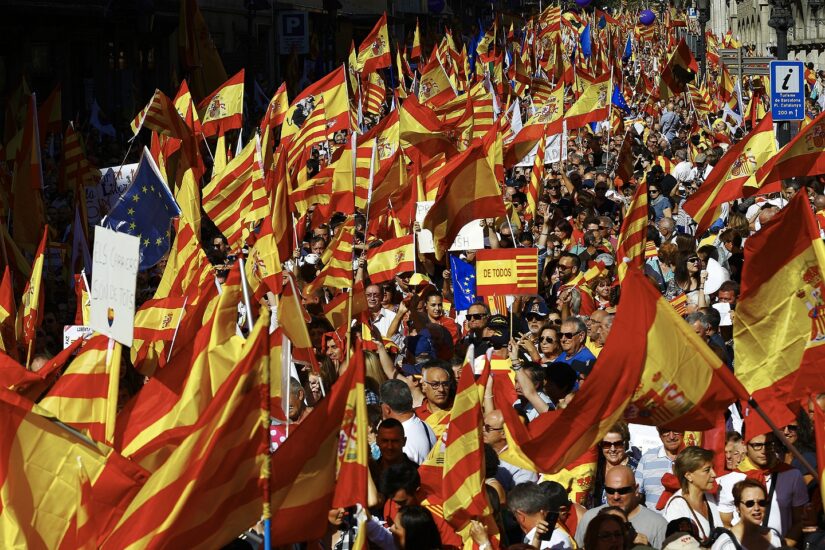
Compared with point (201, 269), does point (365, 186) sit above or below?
above

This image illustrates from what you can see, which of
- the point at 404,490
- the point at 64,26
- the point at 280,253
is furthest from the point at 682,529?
the point at 64,26

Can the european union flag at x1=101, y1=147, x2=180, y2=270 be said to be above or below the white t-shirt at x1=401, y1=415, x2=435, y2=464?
above

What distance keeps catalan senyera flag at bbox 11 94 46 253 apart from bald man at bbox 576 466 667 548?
9.60m

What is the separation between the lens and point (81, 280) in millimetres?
11680

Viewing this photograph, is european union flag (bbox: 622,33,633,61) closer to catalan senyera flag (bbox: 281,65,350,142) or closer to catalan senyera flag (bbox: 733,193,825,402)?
catalan senyera flag (bbox: 281,65,350,142)

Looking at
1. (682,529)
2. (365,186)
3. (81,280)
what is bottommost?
(682,529)

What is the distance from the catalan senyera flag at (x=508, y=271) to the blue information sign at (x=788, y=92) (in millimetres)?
7198

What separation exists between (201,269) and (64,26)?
28.7 metres

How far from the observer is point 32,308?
11.7 m

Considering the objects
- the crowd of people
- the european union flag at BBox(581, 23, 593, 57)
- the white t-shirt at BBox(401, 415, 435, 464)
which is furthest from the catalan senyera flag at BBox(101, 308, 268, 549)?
the european union flag at BBox(581, 23, 593, 57)

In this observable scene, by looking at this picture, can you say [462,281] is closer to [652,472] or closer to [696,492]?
[652,472]

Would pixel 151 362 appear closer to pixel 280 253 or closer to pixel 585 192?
pixel 280 253

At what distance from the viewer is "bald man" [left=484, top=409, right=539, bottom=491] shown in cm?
853

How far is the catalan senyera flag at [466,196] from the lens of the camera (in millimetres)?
13508
